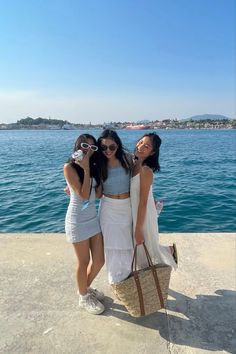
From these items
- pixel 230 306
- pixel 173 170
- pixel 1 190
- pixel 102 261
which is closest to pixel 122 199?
pixel 102 261

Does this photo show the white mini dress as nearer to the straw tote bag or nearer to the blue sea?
the straw tote bag

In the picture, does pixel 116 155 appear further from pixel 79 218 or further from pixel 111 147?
pixel 79 218

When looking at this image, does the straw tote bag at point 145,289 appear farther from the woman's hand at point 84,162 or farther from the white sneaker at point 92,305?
the woman's hand at point 84,162

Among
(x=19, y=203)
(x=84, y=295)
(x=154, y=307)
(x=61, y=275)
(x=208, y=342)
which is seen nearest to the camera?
(x=208, y=342)

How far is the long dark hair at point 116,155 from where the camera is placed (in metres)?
3.09

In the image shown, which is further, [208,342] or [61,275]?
[61,275]

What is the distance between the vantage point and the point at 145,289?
10.2ft

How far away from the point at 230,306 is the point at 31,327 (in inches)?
78.6

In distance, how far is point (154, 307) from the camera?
10.4 ft

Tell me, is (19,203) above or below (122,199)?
below

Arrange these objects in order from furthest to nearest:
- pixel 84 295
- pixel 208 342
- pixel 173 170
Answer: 1. pixel 173 170
2. pixel 84 295
3. pixel 208 342

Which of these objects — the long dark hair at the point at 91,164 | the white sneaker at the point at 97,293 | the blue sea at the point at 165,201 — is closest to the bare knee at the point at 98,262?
the white sneaker at the point at 97,293

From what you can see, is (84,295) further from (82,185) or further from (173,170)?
(173,170)

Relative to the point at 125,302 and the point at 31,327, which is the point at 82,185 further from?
the point at 31,327
